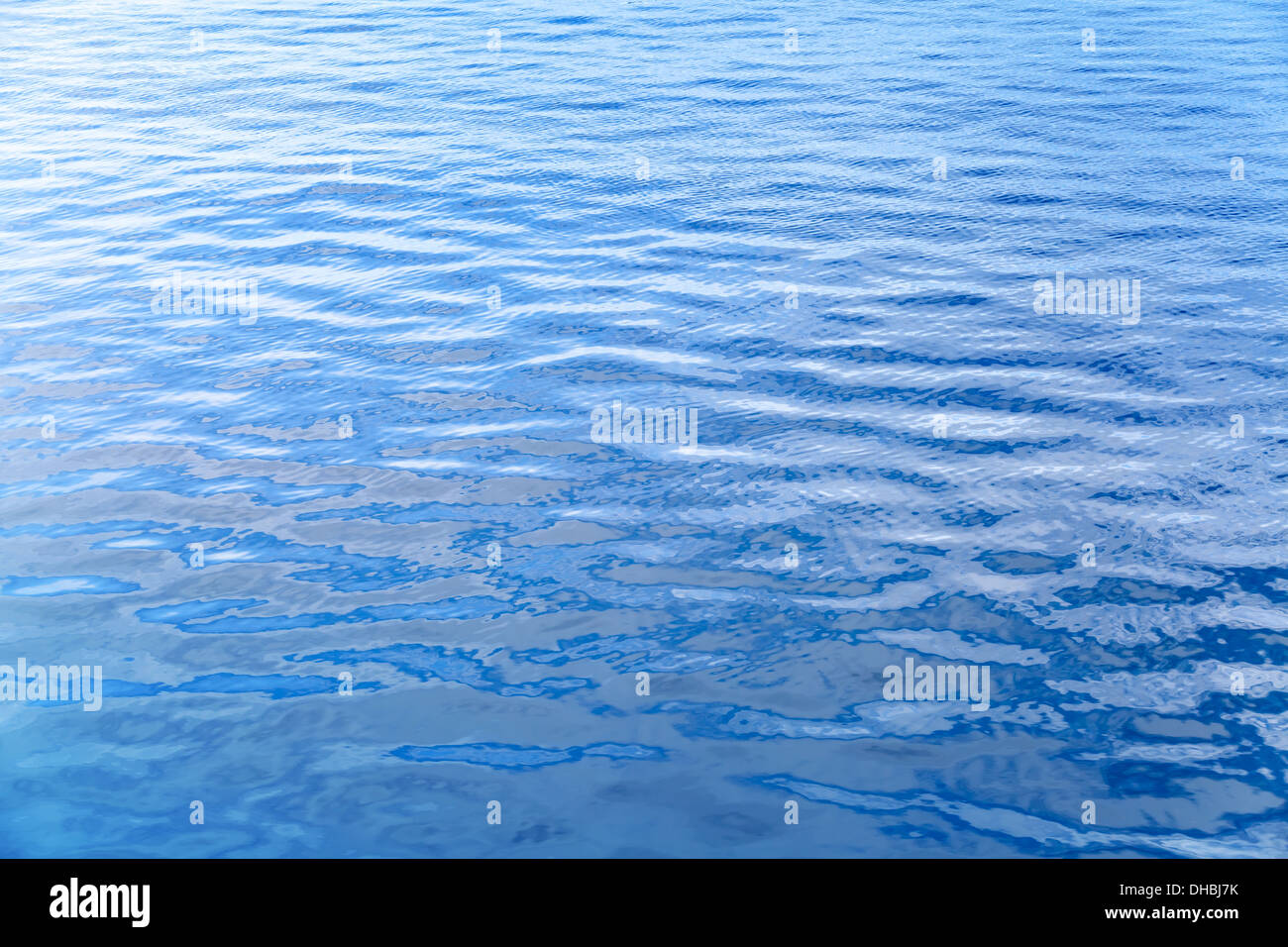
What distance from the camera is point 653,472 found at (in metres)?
9.58

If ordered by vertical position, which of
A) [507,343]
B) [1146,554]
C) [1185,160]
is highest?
[1185,160]

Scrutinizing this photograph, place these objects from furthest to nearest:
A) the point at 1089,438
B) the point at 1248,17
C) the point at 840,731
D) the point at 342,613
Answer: the point at 1248,17 → the point at 1089,438 → the point at 342,613 → the point at 840,731

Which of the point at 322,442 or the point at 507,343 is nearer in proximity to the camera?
the point at 322,442

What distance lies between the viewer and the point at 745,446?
9.81 meters

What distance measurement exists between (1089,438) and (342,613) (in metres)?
6.43

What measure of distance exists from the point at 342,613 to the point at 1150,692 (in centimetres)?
565

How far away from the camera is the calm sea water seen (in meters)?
6.89

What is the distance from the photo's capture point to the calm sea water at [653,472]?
689 cm

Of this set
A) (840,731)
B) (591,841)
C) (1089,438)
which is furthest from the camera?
(1089,438)

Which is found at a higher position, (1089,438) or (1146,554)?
(1089,438)

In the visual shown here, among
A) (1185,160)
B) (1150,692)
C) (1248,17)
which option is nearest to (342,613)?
(1150,692)

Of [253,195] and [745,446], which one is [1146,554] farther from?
[253,195]
